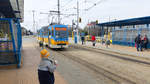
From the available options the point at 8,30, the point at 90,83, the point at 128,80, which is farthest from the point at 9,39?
the point at 128,80

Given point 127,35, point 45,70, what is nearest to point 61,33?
point 127,35

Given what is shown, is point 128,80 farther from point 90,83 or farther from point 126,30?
point 126,30

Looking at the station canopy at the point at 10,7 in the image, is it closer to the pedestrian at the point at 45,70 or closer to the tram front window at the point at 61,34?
the tram front window at the point at 61,34

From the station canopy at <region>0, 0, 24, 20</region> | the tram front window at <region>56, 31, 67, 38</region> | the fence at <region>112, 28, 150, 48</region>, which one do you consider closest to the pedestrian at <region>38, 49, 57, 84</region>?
the station canopy at <region>0, 0, 24, 20</region>

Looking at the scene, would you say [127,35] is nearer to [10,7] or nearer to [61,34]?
[61,34]

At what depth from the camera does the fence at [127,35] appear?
60.9 feet

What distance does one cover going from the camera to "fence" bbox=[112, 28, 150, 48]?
731 inches

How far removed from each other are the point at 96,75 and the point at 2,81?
4190 millimetres

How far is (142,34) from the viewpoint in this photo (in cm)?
1853

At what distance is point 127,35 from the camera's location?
70.4 feet

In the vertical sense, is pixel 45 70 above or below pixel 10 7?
below

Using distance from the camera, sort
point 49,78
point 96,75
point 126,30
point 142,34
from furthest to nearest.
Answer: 1. point 126,30
2. point 142,34
3. point 96,75
4. point 49,78

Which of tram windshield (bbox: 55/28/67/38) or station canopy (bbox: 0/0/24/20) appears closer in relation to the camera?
station canopy (bbox: 0/0/24/20)

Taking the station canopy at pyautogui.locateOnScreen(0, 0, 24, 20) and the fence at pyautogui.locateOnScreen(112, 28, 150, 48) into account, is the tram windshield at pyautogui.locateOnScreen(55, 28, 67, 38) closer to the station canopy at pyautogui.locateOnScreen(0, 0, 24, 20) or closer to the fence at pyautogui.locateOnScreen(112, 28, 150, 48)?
the station canopy at pyautogui.locateOnScreen(0, 0, 24, 20)
